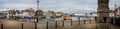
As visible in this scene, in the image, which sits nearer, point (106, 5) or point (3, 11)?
point (106, 5)

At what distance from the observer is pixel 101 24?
14125 mm

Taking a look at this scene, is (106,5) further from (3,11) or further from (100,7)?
(3,11)

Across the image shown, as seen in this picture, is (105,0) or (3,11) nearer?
(105,0)

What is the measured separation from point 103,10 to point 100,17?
508 millimetres

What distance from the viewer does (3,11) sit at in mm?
121562

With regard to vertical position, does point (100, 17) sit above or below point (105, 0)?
below

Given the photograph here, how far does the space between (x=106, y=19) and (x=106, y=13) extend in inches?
13.3

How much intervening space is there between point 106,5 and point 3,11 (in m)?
112

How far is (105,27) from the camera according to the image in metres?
14.0

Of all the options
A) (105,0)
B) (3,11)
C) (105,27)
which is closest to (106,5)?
(105,0)

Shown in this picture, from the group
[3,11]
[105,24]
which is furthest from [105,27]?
[3,11]

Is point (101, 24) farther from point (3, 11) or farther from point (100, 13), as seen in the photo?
point (3, 11)

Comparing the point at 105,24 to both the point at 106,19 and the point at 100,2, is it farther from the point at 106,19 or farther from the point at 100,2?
the point at 100,2

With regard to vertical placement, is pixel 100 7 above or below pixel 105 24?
above
